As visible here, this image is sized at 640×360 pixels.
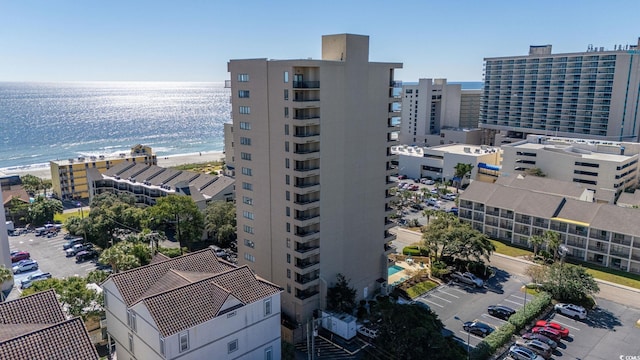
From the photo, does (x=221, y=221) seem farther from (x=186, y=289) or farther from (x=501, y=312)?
(x=501, y=312)

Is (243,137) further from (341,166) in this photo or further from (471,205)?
(471,205)

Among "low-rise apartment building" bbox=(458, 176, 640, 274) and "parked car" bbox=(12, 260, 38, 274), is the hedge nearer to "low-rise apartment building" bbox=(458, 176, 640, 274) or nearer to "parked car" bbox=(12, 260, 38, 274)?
"low-rise apartment building" bbox=(458, 176, 640, 274)

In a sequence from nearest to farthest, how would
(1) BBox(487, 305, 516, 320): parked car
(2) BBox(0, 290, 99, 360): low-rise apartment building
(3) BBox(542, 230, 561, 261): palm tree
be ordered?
(2) BBox(0, 290, 99, 360): low-rise apartment building < (1) BBox(487, 305, 516, 320): parked car < (3) BBox(542, 230, 561, 261): palm tree

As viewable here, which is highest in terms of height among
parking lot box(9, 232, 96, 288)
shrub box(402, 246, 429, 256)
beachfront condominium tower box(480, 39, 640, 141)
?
beachfront condominium tower box(480, 39, 640, 141)

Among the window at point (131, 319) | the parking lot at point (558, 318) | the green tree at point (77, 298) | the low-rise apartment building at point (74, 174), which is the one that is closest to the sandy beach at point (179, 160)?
the low-rise apartment building at point (74, 174)

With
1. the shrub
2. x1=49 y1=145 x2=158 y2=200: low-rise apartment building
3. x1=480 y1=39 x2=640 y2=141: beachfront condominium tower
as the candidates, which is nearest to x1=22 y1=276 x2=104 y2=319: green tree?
the shrub

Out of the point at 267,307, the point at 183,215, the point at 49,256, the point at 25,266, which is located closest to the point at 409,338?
the point at 267,307

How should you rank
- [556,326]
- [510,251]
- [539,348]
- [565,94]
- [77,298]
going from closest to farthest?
1. [77,298]
2. [539,348]
3. [556,326]
4. [510,251]
5. [565,94]

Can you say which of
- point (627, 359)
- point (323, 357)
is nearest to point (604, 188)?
point (627, 359)
